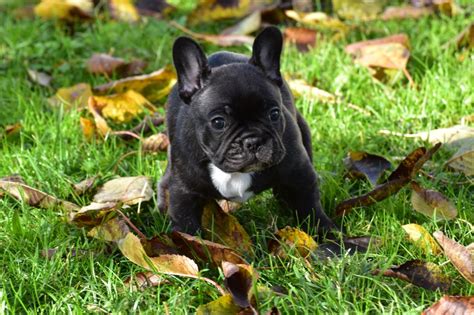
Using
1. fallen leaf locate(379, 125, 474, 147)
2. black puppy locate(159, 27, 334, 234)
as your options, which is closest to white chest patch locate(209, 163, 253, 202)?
black puppy locate(159, 27, 334, 234)

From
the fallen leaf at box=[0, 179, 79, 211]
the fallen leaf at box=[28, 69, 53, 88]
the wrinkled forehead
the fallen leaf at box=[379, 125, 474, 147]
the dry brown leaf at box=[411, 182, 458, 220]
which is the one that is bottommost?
the fallen leaf at box=[28, 69, 53, 88]

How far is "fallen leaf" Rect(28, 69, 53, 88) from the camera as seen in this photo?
5015 mm

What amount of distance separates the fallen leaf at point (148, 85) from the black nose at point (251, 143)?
6.10ft

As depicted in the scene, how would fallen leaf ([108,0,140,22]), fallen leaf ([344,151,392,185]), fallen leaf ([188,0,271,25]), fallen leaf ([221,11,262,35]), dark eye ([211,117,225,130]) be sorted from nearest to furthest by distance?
1. dark eye ([211,117,225,130])
2. fallen leaf ([344,151,392,185])
3. fallen leaf ([221,11,262,35])
4. fallen leaf ([188,0,271,25])
5. fallen leaf ([108,0,140,22])

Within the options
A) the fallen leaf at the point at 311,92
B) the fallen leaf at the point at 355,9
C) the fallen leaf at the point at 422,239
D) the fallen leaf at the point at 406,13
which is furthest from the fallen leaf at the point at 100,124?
the fallen leaf at the point at 406,13

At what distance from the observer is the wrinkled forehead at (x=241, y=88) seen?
2902mm

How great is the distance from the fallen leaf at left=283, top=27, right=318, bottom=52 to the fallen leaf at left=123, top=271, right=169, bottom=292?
265cm

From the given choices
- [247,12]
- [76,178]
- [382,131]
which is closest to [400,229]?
[382,131]

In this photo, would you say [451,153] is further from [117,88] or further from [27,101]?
[27,101]

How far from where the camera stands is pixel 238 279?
8.91 feet

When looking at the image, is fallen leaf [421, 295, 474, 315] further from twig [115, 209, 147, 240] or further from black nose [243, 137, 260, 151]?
twig [115, 209, 147, 240]

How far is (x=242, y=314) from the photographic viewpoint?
8.35 ft

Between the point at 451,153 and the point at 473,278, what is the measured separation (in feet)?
4.10

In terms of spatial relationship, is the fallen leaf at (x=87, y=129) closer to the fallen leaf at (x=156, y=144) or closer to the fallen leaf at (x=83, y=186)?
the fallen leaf at (x=156, y=144)
